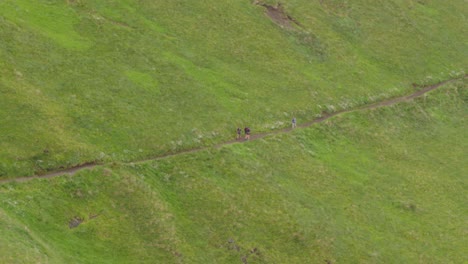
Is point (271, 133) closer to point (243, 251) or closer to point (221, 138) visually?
point (221, 138)

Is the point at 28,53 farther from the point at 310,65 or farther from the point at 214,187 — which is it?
the point at 310,65

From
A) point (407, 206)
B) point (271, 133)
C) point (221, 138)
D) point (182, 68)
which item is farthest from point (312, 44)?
point (407, 206)

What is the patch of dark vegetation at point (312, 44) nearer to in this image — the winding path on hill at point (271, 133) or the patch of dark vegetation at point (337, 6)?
the patch of dark vegetation at point (337, 6)

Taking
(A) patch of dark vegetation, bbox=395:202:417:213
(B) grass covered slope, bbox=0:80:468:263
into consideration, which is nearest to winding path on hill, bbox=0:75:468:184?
(B) grass covered slope, bbox=0:80:468:263

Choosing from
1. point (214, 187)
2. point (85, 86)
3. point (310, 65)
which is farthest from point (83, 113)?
point (310, 65)

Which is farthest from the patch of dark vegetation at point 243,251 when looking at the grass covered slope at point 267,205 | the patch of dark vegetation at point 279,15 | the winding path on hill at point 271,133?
the patch of dark vegetation at point 279,15

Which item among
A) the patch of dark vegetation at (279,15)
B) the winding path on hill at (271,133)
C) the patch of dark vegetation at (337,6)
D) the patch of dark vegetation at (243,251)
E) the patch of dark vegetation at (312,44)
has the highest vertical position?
the patch of dark vegetation at (337,6)
